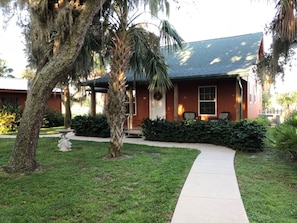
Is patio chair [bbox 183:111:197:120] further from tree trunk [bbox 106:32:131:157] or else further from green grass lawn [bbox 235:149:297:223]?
tree trunk [bbox 106:32:131:157]

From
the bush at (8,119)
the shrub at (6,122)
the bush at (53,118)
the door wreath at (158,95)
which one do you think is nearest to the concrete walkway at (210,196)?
the door wreath at (158,95)

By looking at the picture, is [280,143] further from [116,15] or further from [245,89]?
[245,89]

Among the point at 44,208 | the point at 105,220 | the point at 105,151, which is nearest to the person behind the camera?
the point at 105,220

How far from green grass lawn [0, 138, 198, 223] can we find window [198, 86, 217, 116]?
5961 millimetres

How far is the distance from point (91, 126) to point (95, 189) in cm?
761

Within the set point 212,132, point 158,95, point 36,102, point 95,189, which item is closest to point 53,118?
point 158,95

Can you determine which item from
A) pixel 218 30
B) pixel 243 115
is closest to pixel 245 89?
pixel 243 115

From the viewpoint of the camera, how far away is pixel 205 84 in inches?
507

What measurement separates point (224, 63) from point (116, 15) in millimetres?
6754

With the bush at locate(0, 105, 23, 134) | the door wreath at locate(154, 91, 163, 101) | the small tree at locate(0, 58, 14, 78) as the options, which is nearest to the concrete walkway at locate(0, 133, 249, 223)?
the door wreath at locate(154, 91, 163, 101)

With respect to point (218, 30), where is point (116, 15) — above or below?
below

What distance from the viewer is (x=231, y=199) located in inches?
Result: 159

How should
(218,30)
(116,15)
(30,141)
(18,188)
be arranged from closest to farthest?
(18,188), (30,141), (116,15), (218,30)

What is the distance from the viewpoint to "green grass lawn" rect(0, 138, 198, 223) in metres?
3.47
